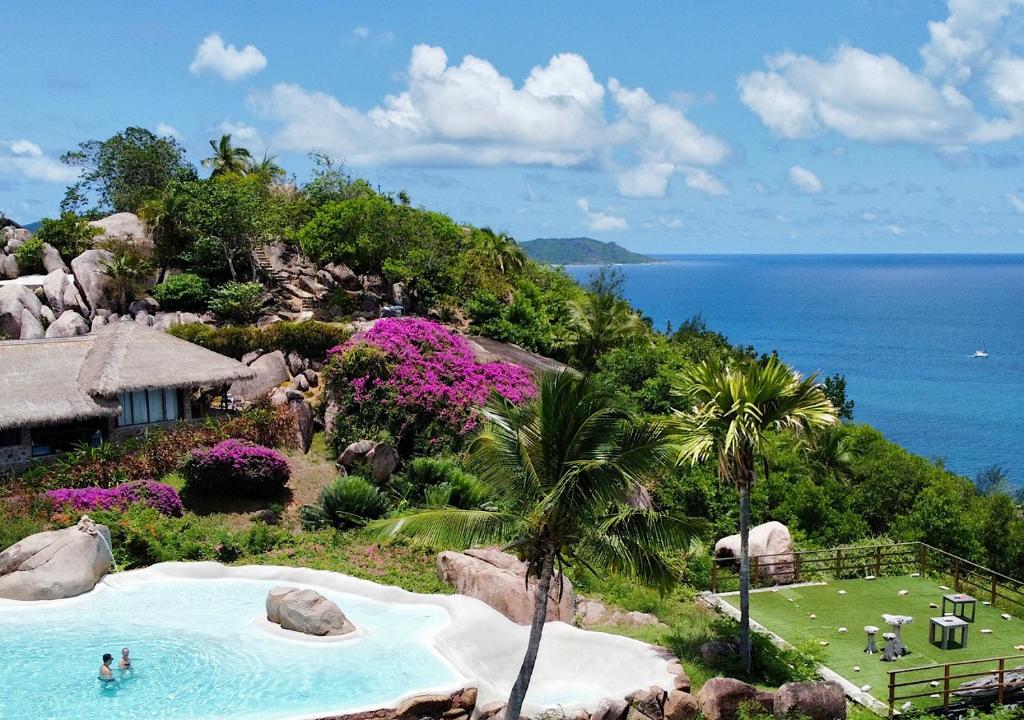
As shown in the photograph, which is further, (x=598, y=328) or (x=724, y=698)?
(x=598, y=328)

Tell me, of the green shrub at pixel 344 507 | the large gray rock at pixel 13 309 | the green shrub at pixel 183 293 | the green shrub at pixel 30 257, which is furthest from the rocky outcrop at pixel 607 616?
the green shrub at pixel 30 257

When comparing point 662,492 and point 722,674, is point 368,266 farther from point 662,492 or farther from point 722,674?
point 722,674

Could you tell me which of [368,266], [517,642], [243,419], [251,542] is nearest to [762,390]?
[517,642]

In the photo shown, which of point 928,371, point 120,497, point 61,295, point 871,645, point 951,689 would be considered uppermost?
point 61,295

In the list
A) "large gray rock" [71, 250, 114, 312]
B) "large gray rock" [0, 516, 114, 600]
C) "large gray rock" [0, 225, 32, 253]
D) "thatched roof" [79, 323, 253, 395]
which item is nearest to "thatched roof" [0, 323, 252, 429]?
"thatched roof" [79, 323, 253, 395]

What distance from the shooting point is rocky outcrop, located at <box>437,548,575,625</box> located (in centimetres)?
1916

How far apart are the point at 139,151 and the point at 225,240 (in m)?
19.7

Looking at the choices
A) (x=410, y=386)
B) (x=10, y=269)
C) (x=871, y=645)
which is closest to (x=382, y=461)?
(x=410, y=386)

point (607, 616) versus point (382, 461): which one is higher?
point (382, 461)

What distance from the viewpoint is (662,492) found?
2875cm

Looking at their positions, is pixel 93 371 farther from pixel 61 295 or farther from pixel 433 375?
pixel 61 295

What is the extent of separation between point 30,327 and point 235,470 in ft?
60.8

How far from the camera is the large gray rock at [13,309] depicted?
3797 centimetres

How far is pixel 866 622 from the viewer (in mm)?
20219
